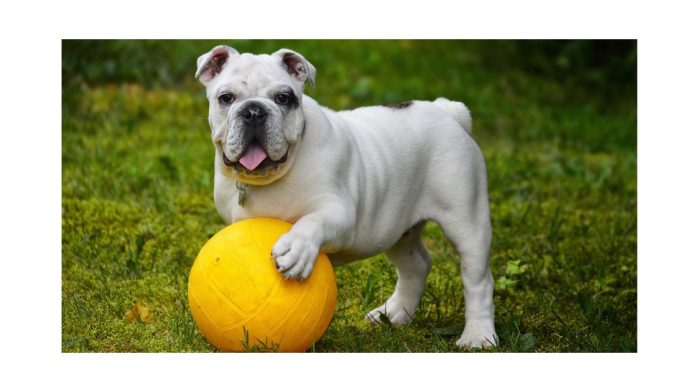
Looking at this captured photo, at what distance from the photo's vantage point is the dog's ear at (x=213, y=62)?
19.0 ft

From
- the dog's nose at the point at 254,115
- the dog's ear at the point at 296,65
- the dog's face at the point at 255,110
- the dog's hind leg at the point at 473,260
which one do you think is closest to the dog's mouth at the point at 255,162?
the dog's face at the point at 255,110

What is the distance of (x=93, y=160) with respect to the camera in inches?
385

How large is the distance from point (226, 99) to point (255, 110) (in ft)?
1.04

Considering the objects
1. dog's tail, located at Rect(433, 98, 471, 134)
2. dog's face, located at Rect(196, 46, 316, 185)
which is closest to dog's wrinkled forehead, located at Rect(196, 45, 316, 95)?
dog's face, located at Rect(196, 46, 316, 185)

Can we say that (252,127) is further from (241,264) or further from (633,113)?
(633,113)

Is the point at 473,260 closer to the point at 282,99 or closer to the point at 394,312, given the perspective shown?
the point at 394,312

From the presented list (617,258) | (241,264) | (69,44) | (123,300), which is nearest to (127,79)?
(69,44)

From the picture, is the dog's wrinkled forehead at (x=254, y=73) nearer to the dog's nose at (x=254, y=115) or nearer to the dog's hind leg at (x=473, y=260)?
the dog's nose at (x=254, y=115)

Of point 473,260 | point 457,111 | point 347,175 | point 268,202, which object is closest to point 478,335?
point 473,260

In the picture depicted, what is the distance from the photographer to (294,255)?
5.28 m

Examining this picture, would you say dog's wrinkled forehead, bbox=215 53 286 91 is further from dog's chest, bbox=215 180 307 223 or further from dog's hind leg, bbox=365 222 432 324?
dog's hind leg, bbox=365 222 432 324

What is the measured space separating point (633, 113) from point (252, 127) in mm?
10713

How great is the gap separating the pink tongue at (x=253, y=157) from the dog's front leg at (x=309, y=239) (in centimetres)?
42

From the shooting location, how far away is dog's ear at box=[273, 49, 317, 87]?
584 centimetres
